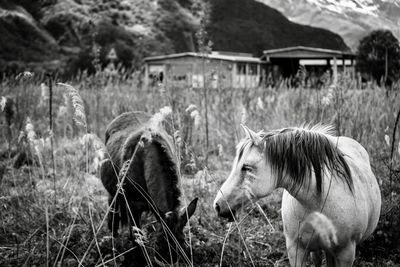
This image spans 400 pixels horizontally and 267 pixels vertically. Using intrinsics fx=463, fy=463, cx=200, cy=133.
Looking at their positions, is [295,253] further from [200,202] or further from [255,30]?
[255,30]

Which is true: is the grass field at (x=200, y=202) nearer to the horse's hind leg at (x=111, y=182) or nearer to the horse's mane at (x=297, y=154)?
the horse's hind leg at (x=111, y=182)

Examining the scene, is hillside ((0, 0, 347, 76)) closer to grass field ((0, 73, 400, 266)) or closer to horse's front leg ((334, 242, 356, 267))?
grass field ((0, 73, 400, 266))

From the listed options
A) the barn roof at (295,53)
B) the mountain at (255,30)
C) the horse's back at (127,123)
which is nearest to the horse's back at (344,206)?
the horse's back at (127,123)

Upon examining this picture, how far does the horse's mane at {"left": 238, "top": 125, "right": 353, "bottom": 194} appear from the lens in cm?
280

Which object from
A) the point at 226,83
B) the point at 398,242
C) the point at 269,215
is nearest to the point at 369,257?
the point at 398,242

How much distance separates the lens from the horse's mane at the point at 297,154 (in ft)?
9.18

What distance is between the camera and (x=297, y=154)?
282 centimetres

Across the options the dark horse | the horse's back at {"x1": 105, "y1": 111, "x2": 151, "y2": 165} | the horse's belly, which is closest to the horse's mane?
the horse's belly

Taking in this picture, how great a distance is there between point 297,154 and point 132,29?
4441 cm

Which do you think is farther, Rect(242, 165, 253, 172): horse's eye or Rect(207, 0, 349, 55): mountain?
Rect(207, 0, 349, 55): mountain

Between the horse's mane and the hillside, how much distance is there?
3242cm

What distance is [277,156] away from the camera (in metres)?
2.80

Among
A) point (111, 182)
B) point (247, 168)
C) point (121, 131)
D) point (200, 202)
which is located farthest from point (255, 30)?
point (247, 168)

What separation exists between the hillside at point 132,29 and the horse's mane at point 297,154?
32.4 m
